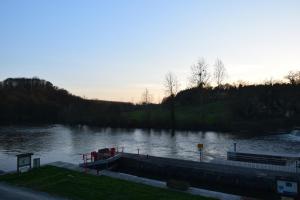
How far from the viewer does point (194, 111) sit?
9444 centimetres

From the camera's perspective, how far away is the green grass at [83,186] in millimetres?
17172

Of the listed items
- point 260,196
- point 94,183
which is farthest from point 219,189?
point 94,183

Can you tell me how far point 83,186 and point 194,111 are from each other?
7699 centimetres

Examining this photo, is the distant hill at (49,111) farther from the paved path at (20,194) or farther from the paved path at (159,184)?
the paved path at (20,194)

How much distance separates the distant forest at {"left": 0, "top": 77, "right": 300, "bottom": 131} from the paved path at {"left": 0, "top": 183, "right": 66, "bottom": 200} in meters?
58.3

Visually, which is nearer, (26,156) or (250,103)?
(26,156)

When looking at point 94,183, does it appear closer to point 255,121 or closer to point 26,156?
Answer: point 26,156

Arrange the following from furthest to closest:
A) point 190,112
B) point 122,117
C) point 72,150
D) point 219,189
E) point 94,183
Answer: point 190,112
point 122,117
point 72,150
point 219,189
point 94,183

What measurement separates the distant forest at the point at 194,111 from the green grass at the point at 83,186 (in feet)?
181

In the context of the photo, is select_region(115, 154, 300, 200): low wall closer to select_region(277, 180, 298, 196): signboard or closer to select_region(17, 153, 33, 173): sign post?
select_region(277, 180, 298, 196): signboard

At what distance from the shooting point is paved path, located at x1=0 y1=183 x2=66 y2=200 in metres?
17.1

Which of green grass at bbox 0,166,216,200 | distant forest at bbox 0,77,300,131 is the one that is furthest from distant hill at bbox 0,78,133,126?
green grass at bbox 0,166,216,200

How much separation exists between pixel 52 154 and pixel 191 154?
15.4 metres

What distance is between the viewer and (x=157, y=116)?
8481cm
